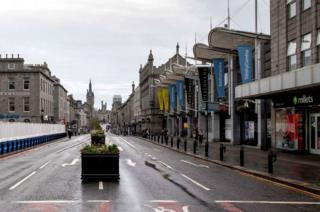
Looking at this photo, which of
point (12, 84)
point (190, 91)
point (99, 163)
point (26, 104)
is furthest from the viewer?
point (12, 84)

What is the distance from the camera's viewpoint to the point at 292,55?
3631 centimetres

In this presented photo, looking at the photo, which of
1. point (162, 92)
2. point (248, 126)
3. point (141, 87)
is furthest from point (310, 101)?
point (141, 87)

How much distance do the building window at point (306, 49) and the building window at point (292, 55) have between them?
113cm

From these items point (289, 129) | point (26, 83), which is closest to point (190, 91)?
point (26, 83)

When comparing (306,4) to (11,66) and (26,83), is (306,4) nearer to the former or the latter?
(26,83)

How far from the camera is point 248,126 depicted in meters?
48.6

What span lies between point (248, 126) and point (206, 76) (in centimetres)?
1346

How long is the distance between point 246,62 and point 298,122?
8.42 m

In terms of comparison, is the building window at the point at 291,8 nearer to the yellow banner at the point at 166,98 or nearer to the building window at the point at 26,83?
the yellow banner at the point at 166,98

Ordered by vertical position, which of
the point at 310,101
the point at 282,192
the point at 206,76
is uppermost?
the point at 206,76

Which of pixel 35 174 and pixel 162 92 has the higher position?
pixel 162 92

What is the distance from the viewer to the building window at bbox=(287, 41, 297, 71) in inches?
1412

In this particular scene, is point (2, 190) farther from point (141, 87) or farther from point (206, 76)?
point (141, 87)

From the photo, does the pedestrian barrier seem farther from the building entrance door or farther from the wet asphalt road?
the building entrance door
